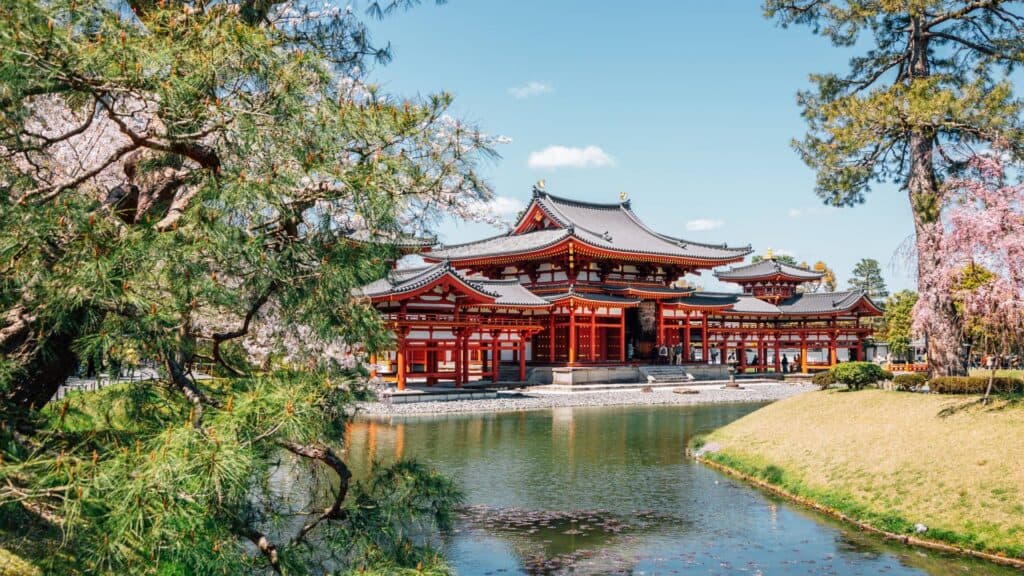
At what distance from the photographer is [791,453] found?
12273 mm

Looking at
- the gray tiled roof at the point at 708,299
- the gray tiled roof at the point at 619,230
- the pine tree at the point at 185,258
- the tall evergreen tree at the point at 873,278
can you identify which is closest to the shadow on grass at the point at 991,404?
the pine tree at the point at 185,258

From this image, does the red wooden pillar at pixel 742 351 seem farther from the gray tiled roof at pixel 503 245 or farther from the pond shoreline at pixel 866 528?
the pond shoreline at pixel 866 528

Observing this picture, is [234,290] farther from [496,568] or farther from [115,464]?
[496,568]

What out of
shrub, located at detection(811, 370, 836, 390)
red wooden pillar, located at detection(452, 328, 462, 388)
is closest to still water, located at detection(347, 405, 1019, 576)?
shrub, located at detection(811, 370, 836, 390)

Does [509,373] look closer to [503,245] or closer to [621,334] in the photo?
[621,334]

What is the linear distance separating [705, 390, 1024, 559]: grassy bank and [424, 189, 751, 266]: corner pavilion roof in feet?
62.6

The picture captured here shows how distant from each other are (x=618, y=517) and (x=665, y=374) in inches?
966

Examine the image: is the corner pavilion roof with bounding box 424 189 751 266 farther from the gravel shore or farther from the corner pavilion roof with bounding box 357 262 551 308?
the gravel shore

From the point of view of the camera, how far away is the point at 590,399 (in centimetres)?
2623

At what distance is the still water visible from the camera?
7602 mm

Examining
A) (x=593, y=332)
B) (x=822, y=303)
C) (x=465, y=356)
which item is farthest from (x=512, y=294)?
(x=822, y=303)

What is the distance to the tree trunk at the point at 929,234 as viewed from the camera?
14078 mm

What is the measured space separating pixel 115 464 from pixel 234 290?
102 centimetres

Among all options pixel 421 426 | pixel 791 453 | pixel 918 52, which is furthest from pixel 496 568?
pixel 918 52
